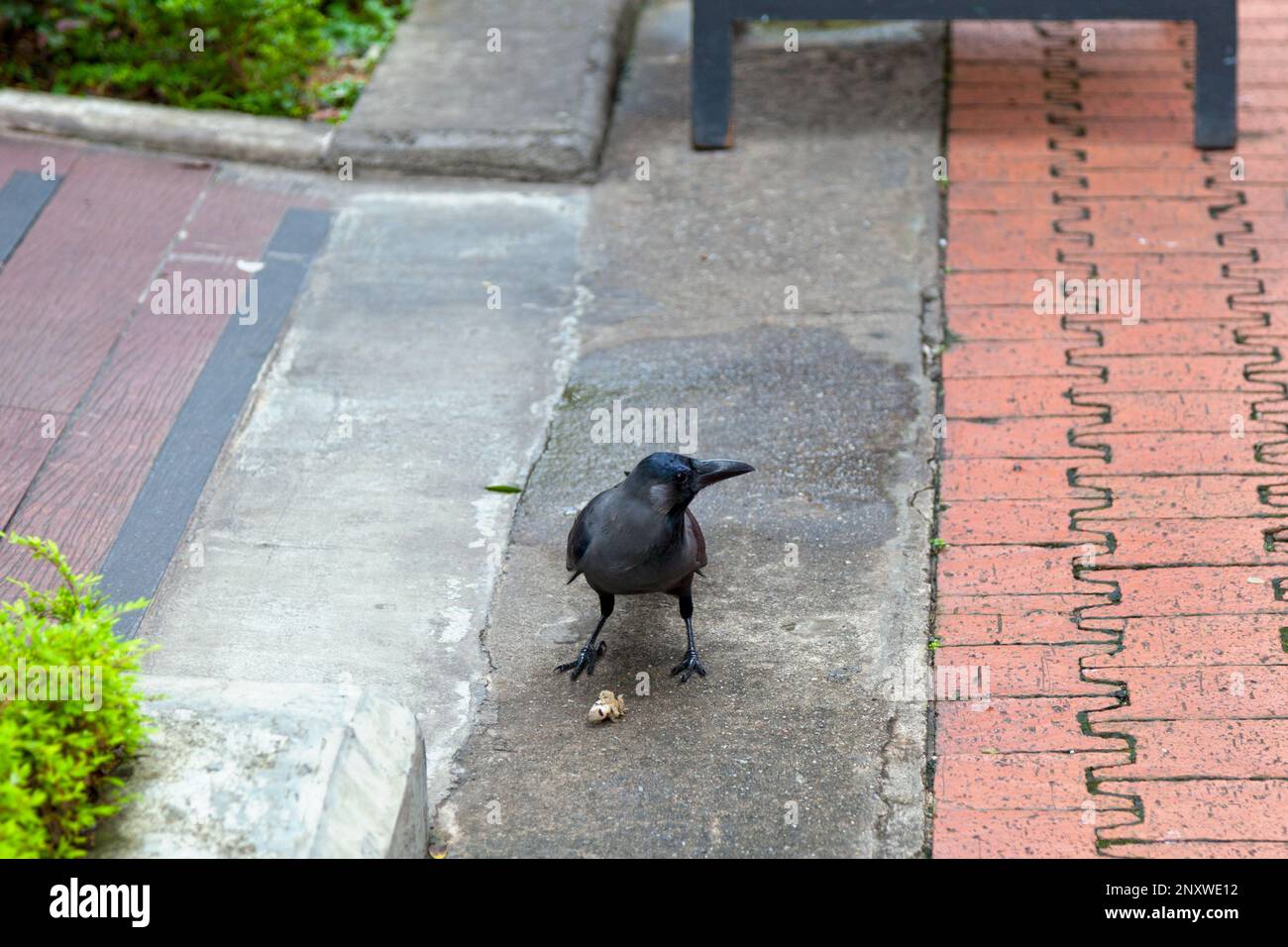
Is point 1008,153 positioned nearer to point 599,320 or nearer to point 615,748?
point 599,320

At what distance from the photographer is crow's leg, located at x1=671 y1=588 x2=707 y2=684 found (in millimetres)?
4094

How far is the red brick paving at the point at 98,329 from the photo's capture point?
185 inches

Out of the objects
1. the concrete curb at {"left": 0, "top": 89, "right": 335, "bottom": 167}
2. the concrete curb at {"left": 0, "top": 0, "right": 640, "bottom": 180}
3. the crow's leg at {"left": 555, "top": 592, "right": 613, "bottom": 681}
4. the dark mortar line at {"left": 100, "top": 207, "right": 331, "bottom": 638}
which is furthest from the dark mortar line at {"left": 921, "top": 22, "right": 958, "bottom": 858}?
the concrete curb at {"left": 0, "top": 89, "right": 335, "bottom": 167}

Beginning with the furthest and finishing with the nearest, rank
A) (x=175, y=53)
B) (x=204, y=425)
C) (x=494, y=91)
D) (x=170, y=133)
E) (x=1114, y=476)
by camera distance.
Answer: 1. (x=175, y=53)
2. (x=494, y=91)
3. (x=170, y=133)
4. (x=204, y=425)
5. (x=1114, y=476)

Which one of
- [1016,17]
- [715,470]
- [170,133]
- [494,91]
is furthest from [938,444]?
[170,133]

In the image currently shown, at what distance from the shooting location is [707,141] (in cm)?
686

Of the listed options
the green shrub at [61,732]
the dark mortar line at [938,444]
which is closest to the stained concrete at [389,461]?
the green shrub at [61,732]

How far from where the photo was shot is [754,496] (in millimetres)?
4812

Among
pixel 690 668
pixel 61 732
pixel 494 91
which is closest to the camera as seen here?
pixel 61 732

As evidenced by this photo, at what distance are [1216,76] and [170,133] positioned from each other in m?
4.57

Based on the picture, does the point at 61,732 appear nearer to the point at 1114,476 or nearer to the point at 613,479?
the point at 613,479

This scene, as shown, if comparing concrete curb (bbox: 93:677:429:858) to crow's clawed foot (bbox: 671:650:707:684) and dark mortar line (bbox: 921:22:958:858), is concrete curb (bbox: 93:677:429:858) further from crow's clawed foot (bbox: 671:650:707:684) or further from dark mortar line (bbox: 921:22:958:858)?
dark mortar line (bbox: 921:22:958:858)

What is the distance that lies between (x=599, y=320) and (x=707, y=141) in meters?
1.58

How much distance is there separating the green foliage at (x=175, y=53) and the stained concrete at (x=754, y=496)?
1.60 metres
